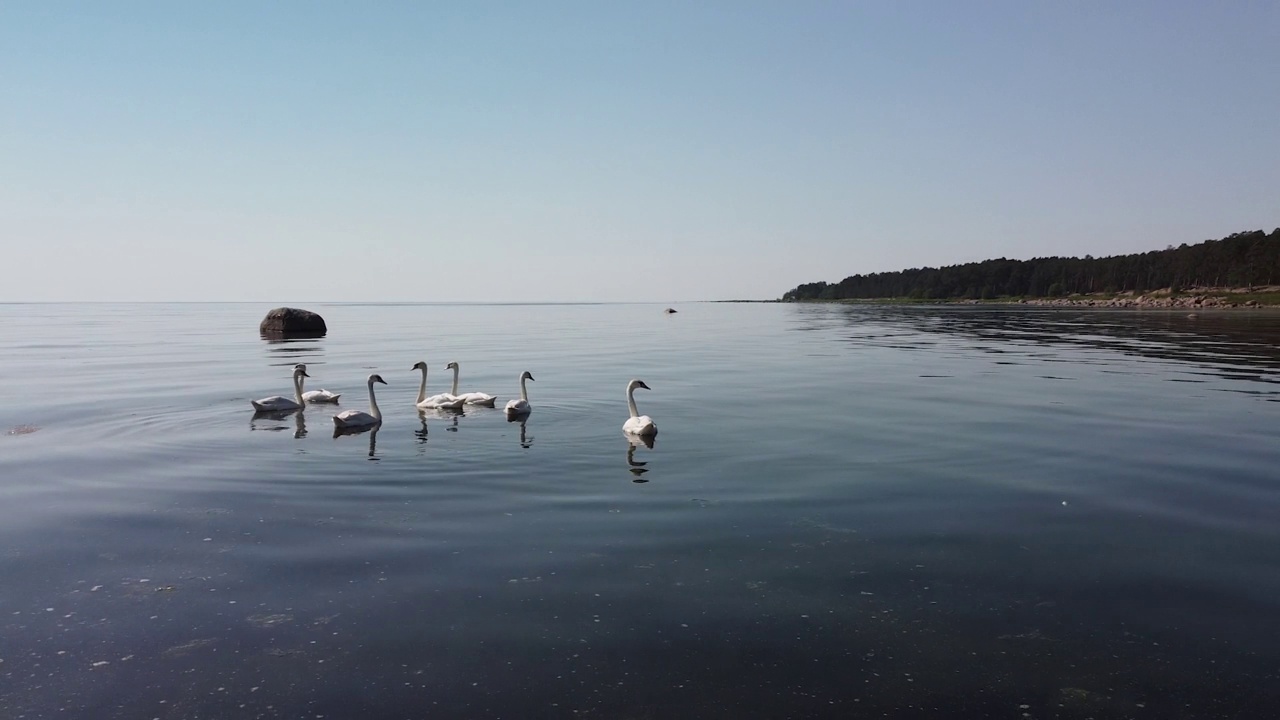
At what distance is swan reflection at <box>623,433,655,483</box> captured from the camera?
13508mm

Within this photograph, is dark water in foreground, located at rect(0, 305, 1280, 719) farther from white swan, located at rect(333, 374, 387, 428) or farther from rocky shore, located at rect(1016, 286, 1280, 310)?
rocky shore, located at rect(1016, 286, 1280, 310)

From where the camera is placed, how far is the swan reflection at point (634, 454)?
44.3ft

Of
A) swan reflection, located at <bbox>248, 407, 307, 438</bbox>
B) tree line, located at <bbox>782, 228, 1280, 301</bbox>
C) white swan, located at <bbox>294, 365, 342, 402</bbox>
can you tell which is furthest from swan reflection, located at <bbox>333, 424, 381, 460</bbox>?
tree line, located at <bbox>782, 228, 1280, 301</bbox>

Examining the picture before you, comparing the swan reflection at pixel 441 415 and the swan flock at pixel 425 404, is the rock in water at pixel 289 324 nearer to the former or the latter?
the swan flock at pixel 425 404

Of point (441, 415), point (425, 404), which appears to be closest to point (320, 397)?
point (425, 404)

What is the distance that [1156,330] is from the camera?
58.1 metres

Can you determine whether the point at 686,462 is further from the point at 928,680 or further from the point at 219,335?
the point at 219,335

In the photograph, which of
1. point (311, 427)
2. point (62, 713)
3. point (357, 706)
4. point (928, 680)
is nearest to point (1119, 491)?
point (928, 680)

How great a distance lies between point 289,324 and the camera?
55.1m

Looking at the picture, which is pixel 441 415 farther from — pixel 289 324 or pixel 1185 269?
pixel 1185 269

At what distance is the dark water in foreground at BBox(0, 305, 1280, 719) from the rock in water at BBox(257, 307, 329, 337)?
117ft

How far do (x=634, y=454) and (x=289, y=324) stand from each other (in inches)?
1784

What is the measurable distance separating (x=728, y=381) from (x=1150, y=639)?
19813 mm

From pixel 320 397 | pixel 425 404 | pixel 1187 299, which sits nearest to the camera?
pixel 425 404
